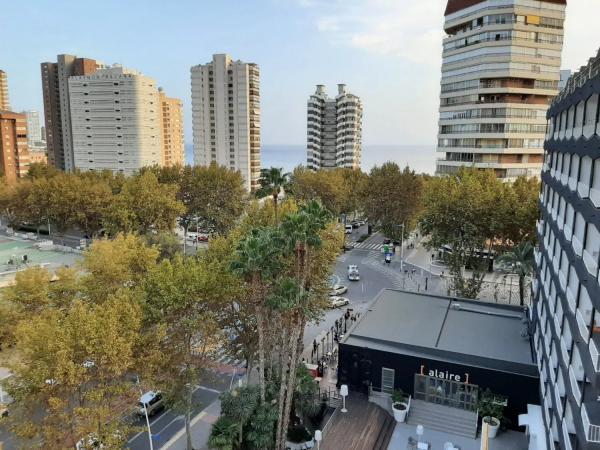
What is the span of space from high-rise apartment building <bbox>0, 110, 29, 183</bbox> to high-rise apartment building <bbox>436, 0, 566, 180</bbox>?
109523mm

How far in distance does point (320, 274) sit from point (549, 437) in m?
17.2

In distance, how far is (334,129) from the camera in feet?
479

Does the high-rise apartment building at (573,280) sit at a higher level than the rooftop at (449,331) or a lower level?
higher

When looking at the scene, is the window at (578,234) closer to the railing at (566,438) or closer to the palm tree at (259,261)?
the railing at (566,438)

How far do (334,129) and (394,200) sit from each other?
83.6 m

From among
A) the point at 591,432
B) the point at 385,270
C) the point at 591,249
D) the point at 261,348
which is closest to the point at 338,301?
the point at 385,270

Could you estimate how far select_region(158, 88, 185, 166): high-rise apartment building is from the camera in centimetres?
15662

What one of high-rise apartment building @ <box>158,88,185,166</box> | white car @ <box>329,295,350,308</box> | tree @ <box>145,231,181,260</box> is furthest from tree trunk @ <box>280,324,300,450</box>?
high-rise apartment building @ <box>158,88,185,166</box>

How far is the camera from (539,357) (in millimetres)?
27172

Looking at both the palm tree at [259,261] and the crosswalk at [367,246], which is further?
the crosswalk at [367,246]

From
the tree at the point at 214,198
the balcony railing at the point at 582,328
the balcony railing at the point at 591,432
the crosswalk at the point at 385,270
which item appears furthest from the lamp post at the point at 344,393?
the tree at the point at 214,198

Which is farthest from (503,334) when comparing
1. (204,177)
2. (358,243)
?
(204,177)

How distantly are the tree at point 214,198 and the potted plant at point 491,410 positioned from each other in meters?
47.7

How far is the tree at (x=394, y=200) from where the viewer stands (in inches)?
2616
